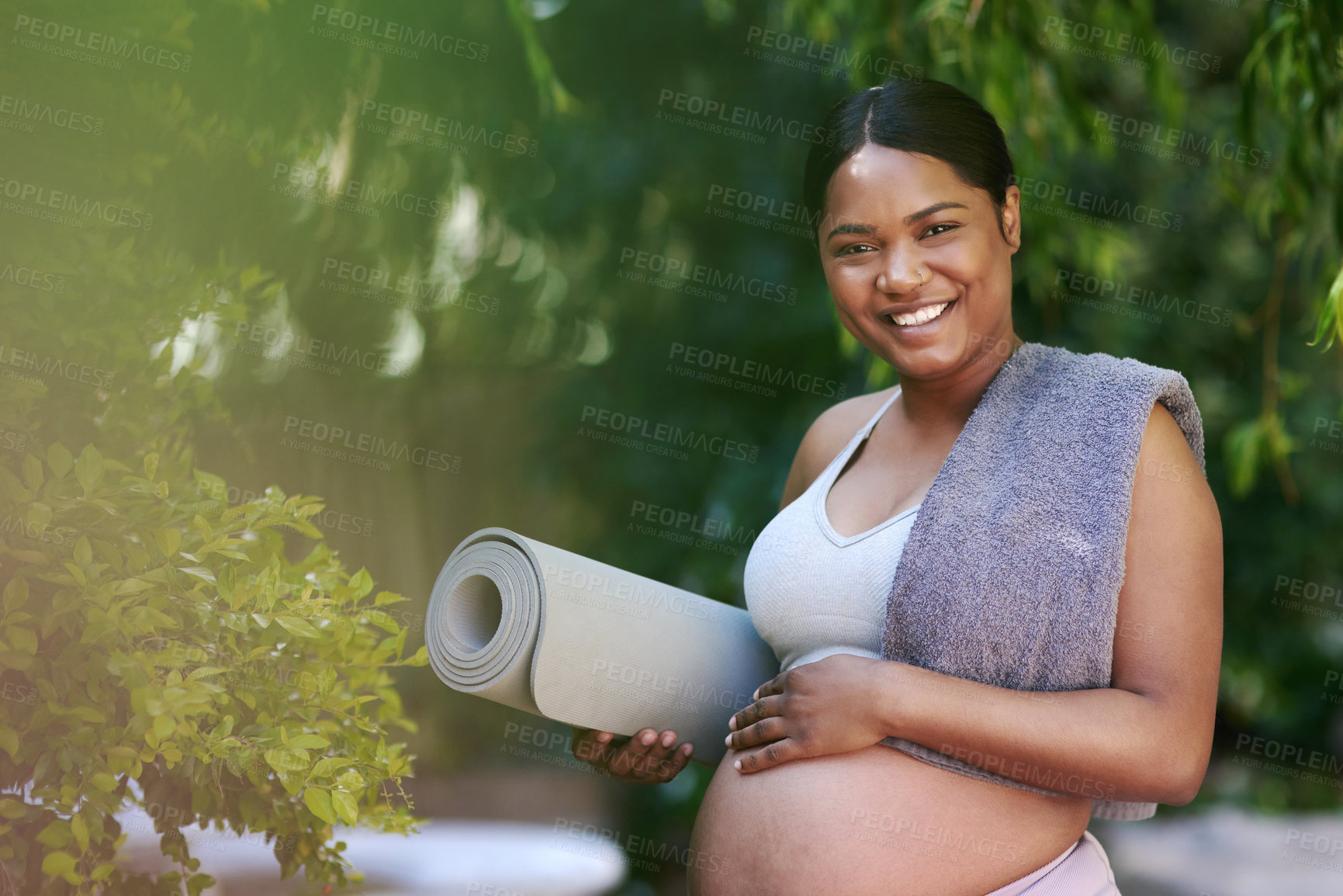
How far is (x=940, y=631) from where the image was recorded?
1272mm

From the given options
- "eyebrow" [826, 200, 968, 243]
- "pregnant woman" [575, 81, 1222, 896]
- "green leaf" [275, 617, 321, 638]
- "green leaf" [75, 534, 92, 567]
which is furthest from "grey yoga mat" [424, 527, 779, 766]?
"eyebrow" [826, 200, 968, 243]

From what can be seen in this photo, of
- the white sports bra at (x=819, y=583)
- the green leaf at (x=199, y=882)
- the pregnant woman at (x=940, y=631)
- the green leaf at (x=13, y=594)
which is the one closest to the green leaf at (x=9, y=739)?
the green leaf at (x=13, y=594)

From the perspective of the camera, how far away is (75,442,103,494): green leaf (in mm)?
1229

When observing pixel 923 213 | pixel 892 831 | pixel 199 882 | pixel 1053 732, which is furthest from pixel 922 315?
pixel 199 882

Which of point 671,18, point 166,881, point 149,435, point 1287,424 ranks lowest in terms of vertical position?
point 166,881

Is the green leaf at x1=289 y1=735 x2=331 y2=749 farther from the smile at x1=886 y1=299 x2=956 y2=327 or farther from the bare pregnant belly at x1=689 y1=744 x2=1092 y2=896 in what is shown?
the smile at x1=886 y1=299 x2=956 y2=327

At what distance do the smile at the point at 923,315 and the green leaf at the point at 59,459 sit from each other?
1.05 meters

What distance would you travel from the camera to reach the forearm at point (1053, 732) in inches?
46.7

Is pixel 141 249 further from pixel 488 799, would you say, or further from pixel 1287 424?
pixel 488 799

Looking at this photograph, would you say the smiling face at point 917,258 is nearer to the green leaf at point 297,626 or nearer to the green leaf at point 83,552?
the green leaf at point 297,626

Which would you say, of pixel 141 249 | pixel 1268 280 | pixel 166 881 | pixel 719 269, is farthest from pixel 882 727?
pixel 1268 280

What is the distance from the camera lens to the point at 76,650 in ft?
3.99

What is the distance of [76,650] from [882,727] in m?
0.93

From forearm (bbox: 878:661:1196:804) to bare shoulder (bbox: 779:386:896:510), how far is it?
1.93 feet
